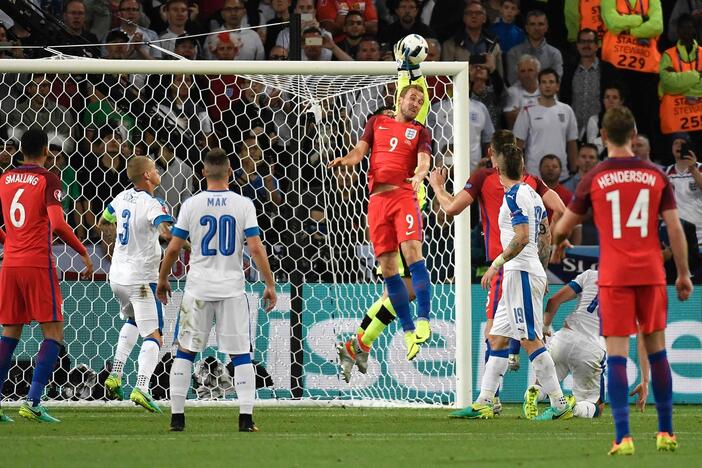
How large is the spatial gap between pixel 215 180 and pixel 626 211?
3.05 meters

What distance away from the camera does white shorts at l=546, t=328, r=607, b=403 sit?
36.1 ft

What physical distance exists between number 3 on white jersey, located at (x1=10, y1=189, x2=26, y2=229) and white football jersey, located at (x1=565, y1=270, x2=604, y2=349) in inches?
183

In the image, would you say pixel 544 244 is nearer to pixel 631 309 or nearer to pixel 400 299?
pixel 400 299

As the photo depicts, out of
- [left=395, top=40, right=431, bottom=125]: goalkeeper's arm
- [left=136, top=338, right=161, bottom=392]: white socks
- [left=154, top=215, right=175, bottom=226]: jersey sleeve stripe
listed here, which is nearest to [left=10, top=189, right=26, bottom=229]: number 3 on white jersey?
[left=154, top=215, right=175, bottom=226]: jersey sleeve stripe

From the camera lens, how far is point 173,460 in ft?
23.0

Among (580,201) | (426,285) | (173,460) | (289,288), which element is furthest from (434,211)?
(173,460)

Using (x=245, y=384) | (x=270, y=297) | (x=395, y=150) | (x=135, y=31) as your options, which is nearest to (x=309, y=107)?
(x=395, y=150)

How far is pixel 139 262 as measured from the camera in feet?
37.9

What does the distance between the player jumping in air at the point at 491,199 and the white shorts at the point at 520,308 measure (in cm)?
17

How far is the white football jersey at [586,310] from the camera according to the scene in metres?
11.0

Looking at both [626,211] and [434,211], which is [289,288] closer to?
[434,211]

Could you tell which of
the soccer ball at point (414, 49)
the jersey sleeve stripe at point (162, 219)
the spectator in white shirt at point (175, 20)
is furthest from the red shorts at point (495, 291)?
the spectator in white shirt at point (175, 20)

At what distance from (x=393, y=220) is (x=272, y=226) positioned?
2.63m

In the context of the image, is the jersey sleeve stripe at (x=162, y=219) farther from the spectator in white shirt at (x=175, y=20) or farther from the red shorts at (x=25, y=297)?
the spectator in white shirt at (x=175, y=20)
